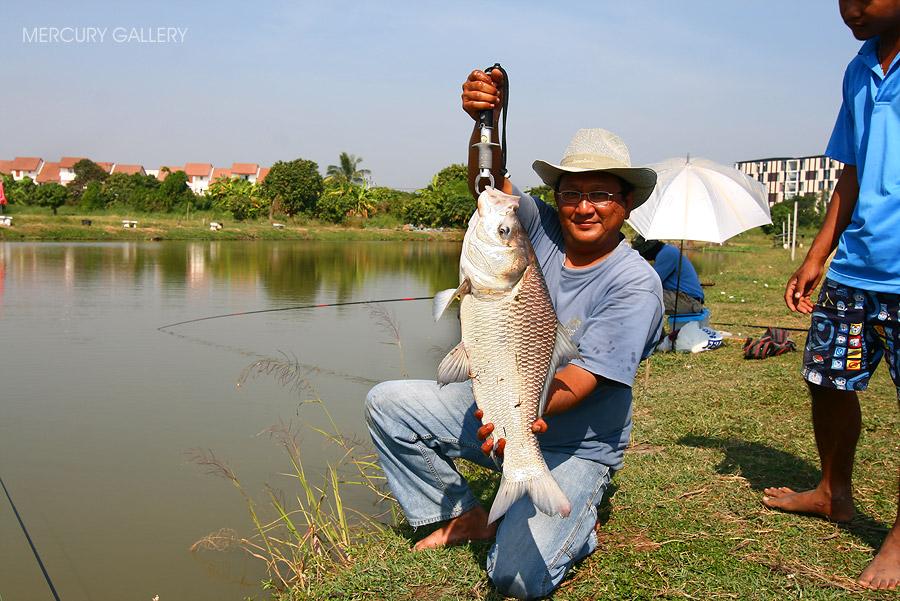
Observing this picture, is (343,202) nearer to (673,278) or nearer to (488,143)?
(673,278)

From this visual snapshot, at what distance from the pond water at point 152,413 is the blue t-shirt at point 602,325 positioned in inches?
84.0

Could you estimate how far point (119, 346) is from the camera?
32.9ft

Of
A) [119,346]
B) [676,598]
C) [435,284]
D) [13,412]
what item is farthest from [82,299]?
[676,598]

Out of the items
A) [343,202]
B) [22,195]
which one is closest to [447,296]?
[343,202]

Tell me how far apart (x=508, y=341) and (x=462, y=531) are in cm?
130

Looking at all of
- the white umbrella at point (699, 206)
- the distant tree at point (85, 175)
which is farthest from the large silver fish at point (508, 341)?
the distant tree at point (85, 175)

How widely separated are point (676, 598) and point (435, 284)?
17.9m

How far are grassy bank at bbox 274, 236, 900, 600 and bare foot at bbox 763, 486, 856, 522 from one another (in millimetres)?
→ 44

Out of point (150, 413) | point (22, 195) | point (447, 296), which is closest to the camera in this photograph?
point (447, 296)

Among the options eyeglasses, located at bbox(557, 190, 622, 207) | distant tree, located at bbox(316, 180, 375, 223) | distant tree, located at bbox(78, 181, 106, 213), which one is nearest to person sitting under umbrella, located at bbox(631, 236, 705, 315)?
eyeglasses, located at bbox(557, 190, 622, 207)

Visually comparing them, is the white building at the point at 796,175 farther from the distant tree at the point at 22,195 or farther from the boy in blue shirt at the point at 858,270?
the boy in blue shirt at the point at 858,270

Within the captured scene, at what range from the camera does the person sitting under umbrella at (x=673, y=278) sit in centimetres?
816

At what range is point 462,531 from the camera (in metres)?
3.33

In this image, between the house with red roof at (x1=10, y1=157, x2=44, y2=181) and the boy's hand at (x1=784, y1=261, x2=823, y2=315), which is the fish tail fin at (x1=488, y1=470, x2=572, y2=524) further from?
the house with red roof at (x1=10, y1=157, x2=44, y2=181)
